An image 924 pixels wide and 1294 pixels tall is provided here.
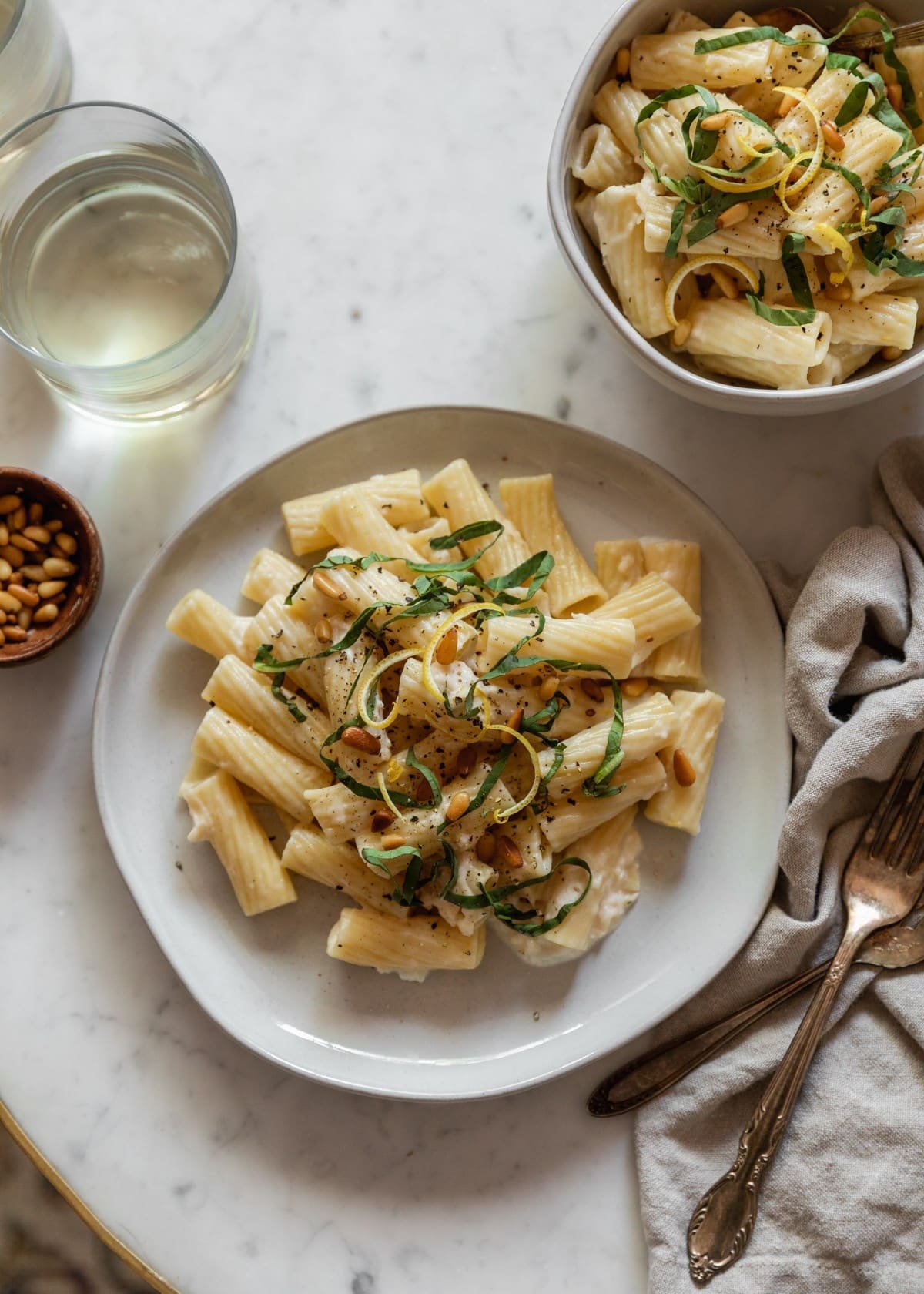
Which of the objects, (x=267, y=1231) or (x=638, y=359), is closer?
(x=638, y=359)

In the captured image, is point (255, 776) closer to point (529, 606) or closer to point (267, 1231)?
point (529, 606)

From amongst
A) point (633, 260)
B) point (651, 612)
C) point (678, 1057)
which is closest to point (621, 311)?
point (633, 260)

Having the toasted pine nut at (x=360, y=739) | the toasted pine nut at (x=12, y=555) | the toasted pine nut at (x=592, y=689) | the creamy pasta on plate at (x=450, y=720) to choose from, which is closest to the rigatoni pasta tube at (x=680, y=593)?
the creamy pasta on plate at (x=450, y=720)

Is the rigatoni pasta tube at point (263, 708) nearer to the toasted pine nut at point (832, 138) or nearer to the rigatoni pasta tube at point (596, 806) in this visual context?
the rigatoni pasta tube at point (596, 806)

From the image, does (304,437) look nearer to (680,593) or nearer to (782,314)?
(680,593)

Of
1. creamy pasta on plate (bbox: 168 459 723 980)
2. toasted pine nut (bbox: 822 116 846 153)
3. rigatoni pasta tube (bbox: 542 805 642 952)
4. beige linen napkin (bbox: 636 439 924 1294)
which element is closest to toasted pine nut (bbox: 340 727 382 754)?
creamy pasta on plate (bbox: 168 459 723 980)

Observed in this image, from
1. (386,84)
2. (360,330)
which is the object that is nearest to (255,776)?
(360,330)
